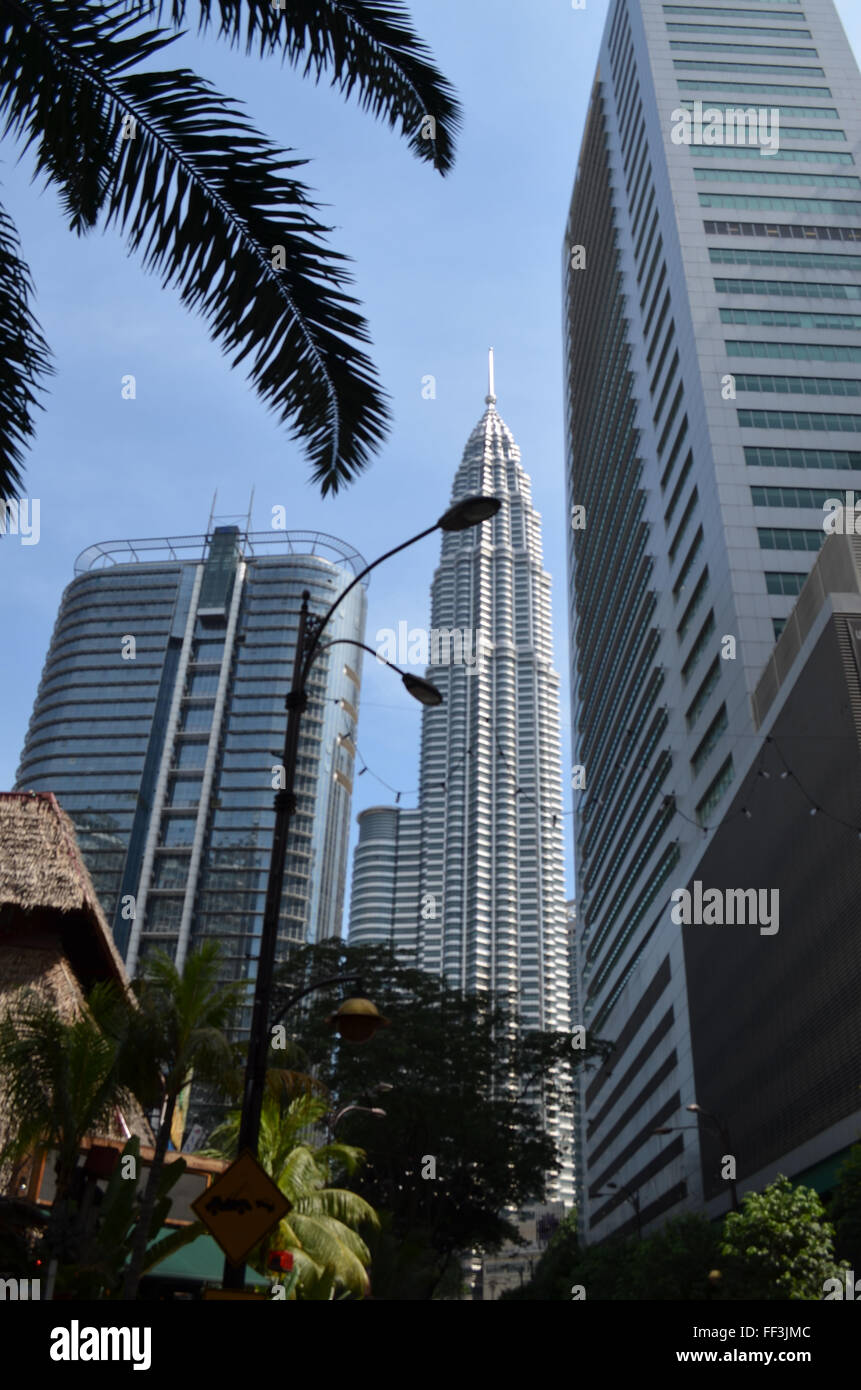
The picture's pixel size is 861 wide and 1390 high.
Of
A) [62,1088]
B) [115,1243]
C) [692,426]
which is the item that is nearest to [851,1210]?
[115,1243]

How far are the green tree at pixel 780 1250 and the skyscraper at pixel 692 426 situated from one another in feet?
68.4

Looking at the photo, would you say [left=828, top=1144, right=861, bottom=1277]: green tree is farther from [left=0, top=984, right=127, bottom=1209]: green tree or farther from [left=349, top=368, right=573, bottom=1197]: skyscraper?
[left=349, top=368, right=573, bottom=1197]: skyscraper

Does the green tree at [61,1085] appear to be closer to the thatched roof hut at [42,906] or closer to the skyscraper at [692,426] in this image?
the thatched roof hut at [42,906]

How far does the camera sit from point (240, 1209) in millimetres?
7621


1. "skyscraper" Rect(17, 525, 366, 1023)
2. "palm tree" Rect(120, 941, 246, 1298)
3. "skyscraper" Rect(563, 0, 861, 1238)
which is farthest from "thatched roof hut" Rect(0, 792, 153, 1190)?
"skyscraper" Rect(17, 525, 366, 1023)

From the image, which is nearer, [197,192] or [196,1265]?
[197,192]

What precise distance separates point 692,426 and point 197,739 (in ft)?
242

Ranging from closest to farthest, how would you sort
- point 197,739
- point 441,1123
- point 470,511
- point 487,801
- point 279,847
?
point 279,847
point 470,511
point 441,1123
point 197,739
point 487,801

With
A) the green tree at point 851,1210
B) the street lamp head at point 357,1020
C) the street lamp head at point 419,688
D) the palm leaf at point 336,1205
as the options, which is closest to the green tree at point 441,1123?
the green tree at point 851,1210

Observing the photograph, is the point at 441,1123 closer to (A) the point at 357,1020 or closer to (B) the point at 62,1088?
(B) the point at 62,1088

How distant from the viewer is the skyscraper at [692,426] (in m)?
56.8

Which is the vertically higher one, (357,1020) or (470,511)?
(470,511)
